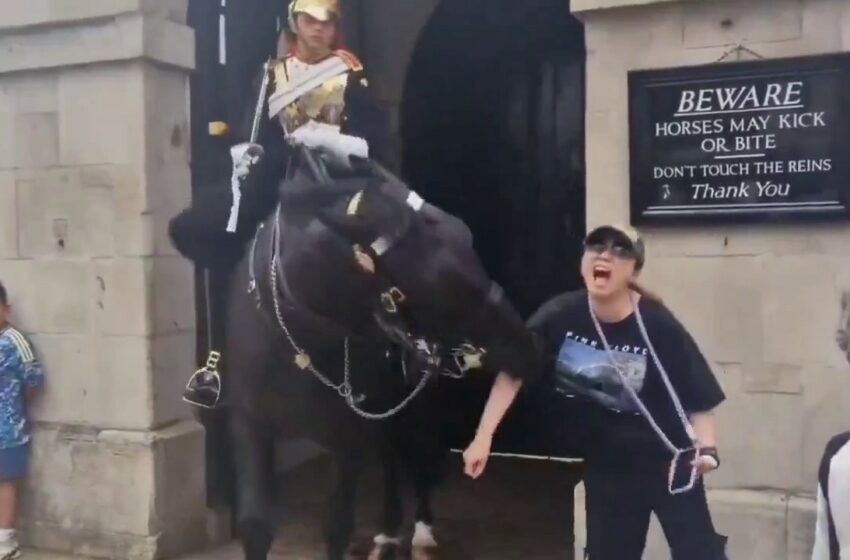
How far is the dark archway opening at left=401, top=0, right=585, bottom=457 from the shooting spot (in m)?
6.83

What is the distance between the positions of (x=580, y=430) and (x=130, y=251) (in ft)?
9.18

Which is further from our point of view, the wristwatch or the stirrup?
the stirrup

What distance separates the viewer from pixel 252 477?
150 inches

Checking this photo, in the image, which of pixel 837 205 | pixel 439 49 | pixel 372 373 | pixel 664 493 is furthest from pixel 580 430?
pixel 439 49

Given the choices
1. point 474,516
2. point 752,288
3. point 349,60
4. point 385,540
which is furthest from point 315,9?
point 474,516

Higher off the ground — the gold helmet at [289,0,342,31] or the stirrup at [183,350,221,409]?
the gold helmet at [289,0,342,31]

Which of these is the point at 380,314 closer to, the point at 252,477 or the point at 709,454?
the point at 709,454

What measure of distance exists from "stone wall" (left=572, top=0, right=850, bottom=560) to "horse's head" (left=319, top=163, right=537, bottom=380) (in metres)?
1.51

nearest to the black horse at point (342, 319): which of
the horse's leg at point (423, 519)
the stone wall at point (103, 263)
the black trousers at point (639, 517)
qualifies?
the black trousers at point (639, 517)

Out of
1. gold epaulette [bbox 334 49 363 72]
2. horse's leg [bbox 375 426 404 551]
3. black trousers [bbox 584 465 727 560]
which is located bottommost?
horse's leg [bbox 375 426 404 551]

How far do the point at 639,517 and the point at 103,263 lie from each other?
314 cm

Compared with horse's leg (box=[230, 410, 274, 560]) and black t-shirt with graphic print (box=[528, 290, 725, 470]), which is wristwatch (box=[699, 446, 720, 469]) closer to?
black t-shirt with graphic print (box=[528, 290, 725, 470])

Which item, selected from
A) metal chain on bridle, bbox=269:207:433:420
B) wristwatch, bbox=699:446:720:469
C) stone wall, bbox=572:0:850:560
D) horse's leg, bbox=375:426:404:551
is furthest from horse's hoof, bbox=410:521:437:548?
wristwatch, bbox=699:446:720:469

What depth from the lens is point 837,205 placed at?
13.0 feet
